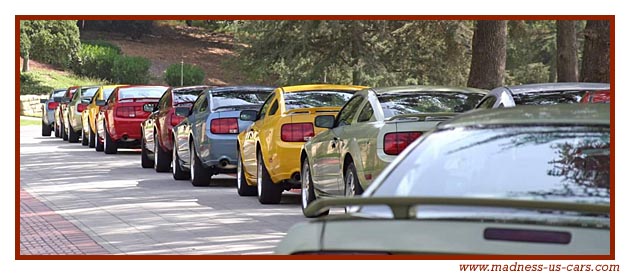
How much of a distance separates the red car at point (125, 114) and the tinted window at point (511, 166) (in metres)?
20.6

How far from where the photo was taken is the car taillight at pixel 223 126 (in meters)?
19.0

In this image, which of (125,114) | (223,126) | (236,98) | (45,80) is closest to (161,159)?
(236,98)

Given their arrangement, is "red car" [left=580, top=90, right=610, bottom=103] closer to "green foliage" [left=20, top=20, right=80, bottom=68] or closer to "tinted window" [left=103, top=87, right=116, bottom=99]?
"tinted window" [left=103, top=87, right=116, bottom=99]

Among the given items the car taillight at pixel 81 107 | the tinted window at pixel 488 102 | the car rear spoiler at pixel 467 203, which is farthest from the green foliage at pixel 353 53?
the car rear spoiler at pixel 467 203

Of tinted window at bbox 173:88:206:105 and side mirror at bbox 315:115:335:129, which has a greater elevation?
tinted window at bbox 173:88:206:105

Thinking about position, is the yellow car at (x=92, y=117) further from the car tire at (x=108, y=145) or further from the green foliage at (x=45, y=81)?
the green foliage at (x=45, y=81)

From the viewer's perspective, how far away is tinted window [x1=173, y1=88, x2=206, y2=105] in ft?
75.6

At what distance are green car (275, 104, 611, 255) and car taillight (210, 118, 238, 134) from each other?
12.5 meters

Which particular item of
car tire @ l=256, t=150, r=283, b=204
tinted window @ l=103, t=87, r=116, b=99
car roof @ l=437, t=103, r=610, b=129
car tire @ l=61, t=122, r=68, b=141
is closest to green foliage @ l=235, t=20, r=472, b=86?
car tire @ l=61, t=122, r=68, b=141

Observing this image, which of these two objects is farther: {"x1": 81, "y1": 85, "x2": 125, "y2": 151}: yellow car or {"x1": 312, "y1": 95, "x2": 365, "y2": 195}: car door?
{"x1": 81, "y1": 85, "x2": 125, "y2": 151}: yellow car

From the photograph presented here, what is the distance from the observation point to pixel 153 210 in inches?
641

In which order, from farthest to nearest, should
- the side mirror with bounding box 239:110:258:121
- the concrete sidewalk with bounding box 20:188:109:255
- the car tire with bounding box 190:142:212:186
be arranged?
the car tire with bounding box 190:142:212:186, the side mirror with bounding box 239:110:258:121, the concrete sidewalk with bounding box 20:188:109:255

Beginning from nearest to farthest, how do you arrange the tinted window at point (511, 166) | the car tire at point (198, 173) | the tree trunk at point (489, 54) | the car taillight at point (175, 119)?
the tinted window at point (511, 166) < the car tire at point (198, 173) < the car taillight at point (175, 119) < the tree trunk at point (489, 54)

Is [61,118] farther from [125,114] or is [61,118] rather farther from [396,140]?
[396,140]
